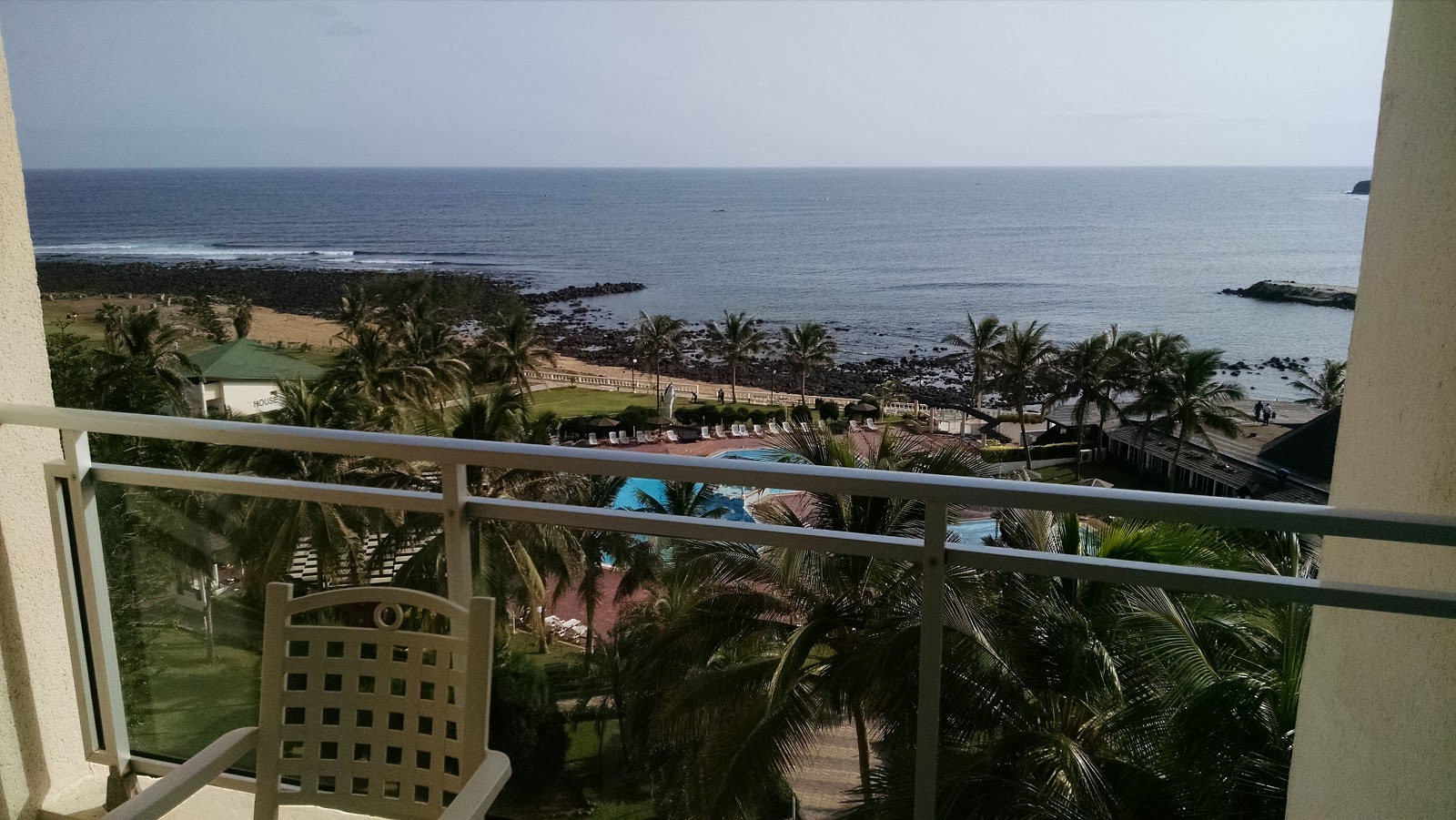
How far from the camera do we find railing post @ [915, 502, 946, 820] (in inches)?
67.1

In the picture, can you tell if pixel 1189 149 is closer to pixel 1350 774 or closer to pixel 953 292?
pixel 953 292

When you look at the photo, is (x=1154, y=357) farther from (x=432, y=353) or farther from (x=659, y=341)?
(x=432, y=353)

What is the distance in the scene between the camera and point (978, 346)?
3250 cm

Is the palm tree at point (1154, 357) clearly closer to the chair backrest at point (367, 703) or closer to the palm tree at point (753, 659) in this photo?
the palm tree at point (753, 659)

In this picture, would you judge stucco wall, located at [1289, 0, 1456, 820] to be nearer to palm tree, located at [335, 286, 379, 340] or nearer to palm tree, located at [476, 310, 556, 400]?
palm tree, located at [476, 310, 556, 400]

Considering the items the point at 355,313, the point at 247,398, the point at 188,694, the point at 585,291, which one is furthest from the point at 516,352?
the point at 188,694

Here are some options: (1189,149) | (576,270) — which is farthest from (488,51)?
(1189,149)

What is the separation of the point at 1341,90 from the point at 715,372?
2128cm

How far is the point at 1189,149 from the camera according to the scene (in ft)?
114

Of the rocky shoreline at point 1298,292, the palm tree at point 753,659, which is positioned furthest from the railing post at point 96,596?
the rocky shoreline at point 1298,292

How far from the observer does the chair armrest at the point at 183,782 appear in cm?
133

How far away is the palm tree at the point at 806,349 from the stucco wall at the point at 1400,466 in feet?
103

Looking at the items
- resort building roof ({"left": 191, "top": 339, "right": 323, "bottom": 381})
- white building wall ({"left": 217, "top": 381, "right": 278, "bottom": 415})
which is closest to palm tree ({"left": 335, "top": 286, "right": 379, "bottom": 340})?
resort building roof ({"left": 191, "top": 339, "right": 323, "bottom": 381})

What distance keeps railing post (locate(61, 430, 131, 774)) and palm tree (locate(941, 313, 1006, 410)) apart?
97.1 feet
